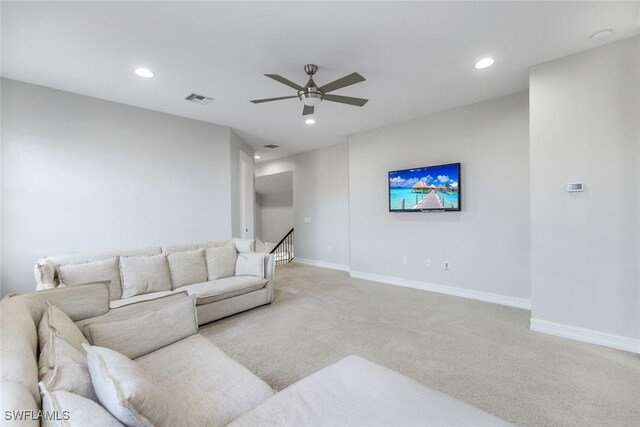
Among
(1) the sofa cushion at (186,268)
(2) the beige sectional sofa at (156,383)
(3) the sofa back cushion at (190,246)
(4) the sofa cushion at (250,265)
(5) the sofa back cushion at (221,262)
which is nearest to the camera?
(2) the beige sectional sofa at (156,383)

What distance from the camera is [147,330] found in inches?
68.0

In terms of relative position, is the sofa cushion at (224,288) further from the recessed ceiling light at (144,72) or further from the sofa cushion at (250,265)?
the recessed ceiling light at (144,72)

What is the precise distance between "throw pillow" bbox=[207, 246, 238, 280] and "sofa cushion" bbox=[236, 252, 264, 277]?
0.09 metres

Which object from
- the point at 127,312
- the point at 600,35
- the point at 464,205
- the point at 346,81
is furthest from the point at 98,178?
the point at 600,35

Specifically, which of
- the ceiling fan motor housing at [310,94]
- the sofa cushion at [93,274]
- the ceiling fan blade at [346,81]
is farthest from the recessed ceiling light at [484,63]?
the sofa cushion at [93,274]

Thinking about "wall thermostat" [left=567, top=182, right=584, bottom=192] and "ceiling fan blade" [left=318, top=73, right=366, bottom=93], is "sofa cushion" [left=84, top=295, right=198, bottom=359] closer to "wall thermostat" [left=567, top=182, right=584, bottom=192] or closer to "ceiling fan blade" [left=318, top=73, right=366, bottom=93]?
"ceiling fan blade" [left=318, top=73, right=366, bottom=93]

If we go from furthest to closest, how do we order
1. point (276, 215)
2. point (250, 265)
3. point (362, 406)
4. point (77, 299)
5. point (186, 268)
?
point (276, 215), point (250, 265), point (186, 268), point (77, 299), point (362, 406)

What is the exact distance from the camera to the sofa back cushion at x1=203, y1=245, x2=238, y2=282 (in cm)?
360

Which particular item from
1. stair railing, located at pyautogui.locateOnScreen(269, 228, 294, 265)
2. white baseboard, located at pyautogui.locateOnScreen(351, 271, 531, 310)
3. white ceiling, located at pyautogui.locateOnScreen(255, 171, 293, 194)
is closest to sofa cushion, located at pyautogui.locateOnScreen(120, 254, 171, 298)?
white baseboard, located at pyautogui.locateOnScreen(351, 271, 531, 310)

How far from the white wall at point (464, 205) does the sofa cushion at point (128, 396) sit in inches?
158

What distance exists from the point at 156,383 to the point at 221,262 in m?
2.44

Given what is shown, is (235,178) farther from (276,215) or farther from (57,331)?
(276,215)

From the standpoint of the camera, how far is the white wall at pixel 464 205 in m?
3.62

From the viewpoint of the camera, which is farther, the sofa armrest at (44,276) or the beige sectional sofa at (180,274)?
the beige sectional sofa at (180,274)
